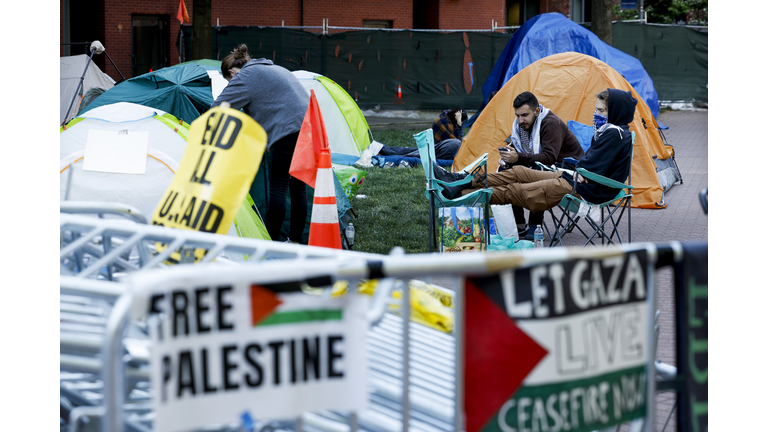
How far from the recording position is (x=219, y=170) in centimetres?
282

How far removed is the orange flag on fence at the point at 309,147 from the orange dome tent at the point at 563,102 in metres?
5.03

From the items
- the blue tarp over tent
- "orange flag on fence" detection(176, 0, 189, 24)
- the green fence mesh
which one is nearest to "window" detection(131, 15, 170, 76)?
"orange flag on fence" detection(176, 0, 189, 24)

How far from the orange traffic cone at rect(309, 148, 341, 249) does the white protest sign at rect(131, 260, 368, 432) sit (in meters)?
3.38

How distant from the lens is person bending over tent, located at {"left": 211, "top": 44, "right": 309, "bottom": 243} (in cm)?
583

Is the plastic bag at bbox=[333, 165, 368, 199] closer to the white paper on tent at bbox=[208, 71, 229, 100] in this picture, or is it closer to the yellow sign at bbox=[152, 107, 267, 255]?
the white paper on tent at bbox=[208, 71, 229, 100]

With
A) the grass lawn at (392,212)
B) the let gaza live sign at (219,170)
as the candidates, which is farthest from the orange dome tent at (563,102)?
the let gaza live sign at (219,170)

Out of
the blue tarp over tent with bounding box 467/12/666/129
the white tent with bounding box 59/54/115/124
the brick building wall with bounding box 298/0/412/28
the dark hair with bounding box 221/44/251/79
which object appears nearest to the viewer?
the dark hair with bounding box 221/44/251/79

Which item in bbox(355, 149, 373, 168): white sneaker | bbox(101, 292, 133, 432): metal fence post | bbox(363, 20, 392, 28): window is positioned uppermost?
bbox(363, 20, 392, 28): window

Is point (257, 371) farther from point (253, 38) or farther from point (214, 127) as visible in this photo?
point (253, 38)

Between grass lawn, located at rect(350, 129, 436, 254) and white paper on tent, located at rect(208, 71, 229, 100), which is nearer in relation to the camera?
grass lawn, located at rect(350, 129, 436, 254)

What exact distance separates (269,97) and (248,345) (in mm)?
4414

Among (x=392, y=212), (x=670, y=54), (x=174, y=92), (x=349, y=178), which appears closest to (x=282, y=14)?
(x=670, y=54)

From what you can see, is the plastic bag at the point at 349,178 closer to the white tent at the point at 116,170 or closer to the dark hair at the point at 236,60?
the dark hair at the point at 236,60

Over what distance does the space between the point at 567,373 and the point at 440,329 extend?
1033mm
